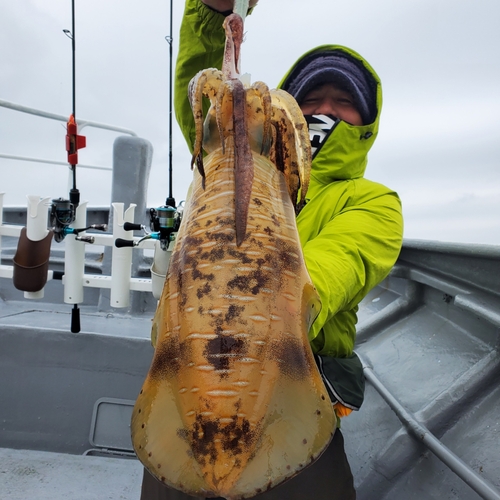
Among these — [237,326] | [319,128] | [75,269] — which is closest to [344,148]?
[319,128]

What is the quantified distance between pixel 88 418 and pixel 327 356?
212cm

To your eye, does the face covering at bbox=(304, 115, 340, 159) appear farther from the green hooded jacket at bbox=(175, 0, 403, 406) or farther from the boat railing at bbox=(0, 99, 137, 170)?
the boat railing at bbox=(0, 99, 137, 170)

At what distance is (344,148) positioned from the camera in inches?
63.2

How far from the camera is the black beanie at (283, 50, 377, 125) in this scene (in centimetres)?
162

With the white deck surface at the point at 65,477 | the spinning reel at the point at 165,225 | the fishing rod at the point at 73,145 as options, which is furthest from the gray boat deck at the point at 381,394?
the fishing rod at the point at 73,145

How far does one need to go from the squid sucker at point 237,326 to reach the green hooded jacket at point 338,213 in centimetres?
23

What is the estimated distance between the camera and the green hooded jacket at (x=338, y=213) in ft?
3.68

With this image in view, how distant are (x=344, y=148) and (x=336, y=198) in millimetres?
225

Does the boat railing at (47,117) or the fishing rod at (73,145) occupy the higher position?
the boat railing at (47,117)

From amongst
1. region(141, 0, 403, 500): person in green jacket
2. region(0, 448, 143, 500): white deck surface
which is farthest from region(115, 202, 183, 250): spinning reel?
region(0, 448, 143, 500): white deck surface

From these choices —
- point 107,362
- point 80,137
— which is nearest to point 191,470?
point 107,362

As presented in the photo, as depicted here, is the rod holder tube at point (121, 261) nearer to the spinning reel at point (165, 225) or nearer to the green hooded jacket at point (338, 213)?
the spinning reel at point (165, 225)

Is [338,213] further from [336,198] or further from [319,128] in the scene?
[319,128]

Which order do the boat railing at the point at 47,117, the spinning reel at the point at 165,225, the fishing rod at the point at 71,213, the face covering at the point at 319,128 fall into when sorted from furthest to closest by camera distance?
the boat railing at the point at 47,117 → the fishing rod at the point at 71,213 → the spinning reel at the point at 165,225 → the face covering at the point at 319,128
